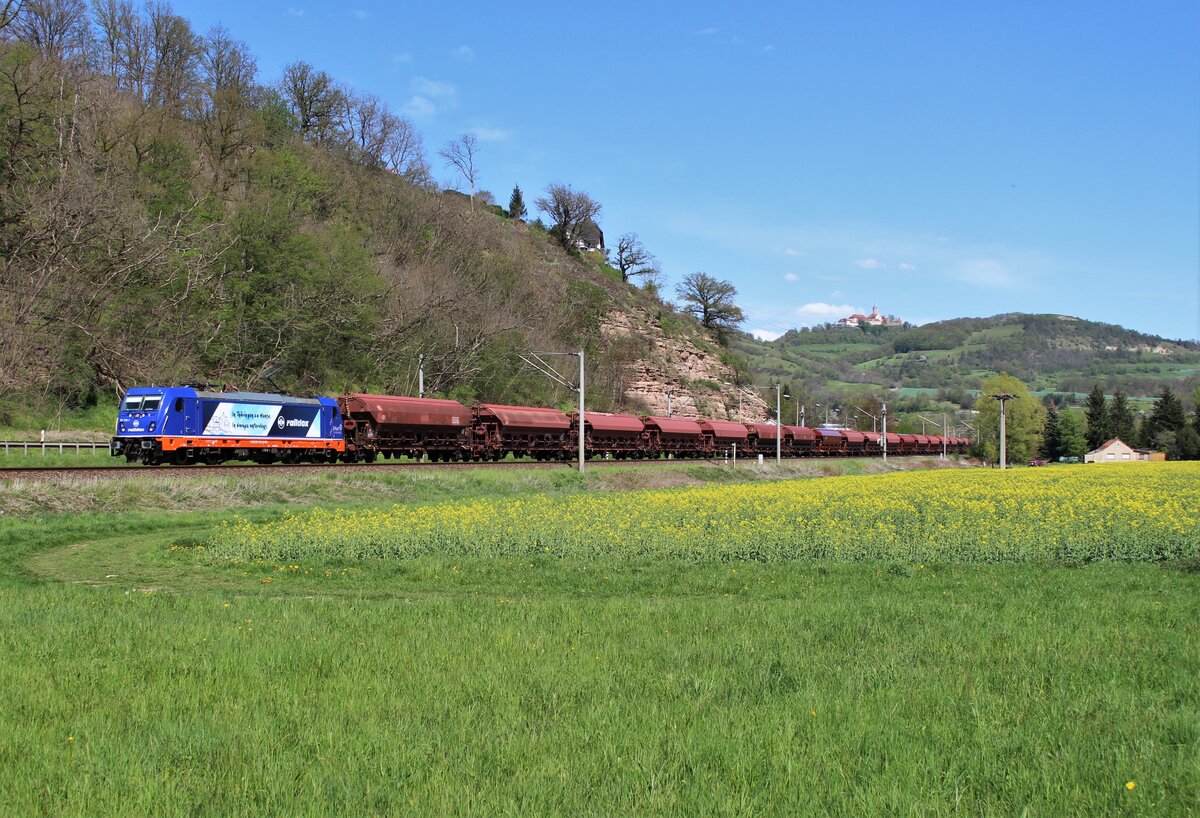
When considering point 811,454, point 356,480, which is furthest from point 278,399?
point 811,454

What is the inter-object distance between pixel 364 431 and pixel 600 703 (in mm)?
43822

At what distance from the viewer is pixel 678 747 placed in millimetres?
6820

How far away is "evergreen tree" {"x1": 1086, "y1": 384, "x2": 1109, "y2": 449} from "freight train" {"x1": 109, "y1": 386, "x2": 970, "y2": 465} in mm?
92775

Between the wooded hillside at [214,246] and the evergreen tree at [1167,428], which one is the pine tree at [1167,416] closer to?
the evergreen tree at [1167,428]

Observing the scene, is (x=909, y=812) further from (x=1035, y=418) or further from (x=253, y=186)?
(x=1035, y=418)

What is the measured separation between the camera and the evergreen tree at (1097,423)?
474 ft

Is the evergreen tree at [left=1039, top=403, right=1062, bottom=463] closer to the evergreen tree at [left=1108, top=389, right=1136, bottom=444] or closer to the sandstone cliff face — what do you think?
the evergreen tree at [left=1108, top=389, right=1136, bottom=444]

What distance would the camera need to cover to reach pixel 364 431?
4981cm

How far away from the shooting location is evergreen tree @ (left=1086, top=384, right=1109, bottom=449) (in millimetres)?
144500

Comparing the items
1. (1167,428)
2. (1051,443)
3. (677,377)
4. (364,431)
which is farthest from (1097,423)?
(364,431)

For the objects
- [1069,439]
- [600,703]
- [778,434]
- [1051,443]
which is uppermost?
[778,434]

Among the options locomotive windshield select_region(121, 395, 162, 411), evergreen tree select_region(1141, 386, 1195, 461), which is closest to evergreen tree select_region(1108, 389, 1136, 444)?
evergreen tree select_region(1141, 386, 1195, 461)

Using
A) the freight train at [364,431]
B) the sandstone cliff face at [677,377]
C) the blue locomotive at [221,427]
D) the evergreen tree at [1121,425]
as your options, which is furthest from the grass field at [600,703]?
the evergreen tree at [1121,425]

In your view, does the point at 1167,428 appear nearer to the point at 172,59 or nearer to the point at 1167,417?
the point at 1167,417
